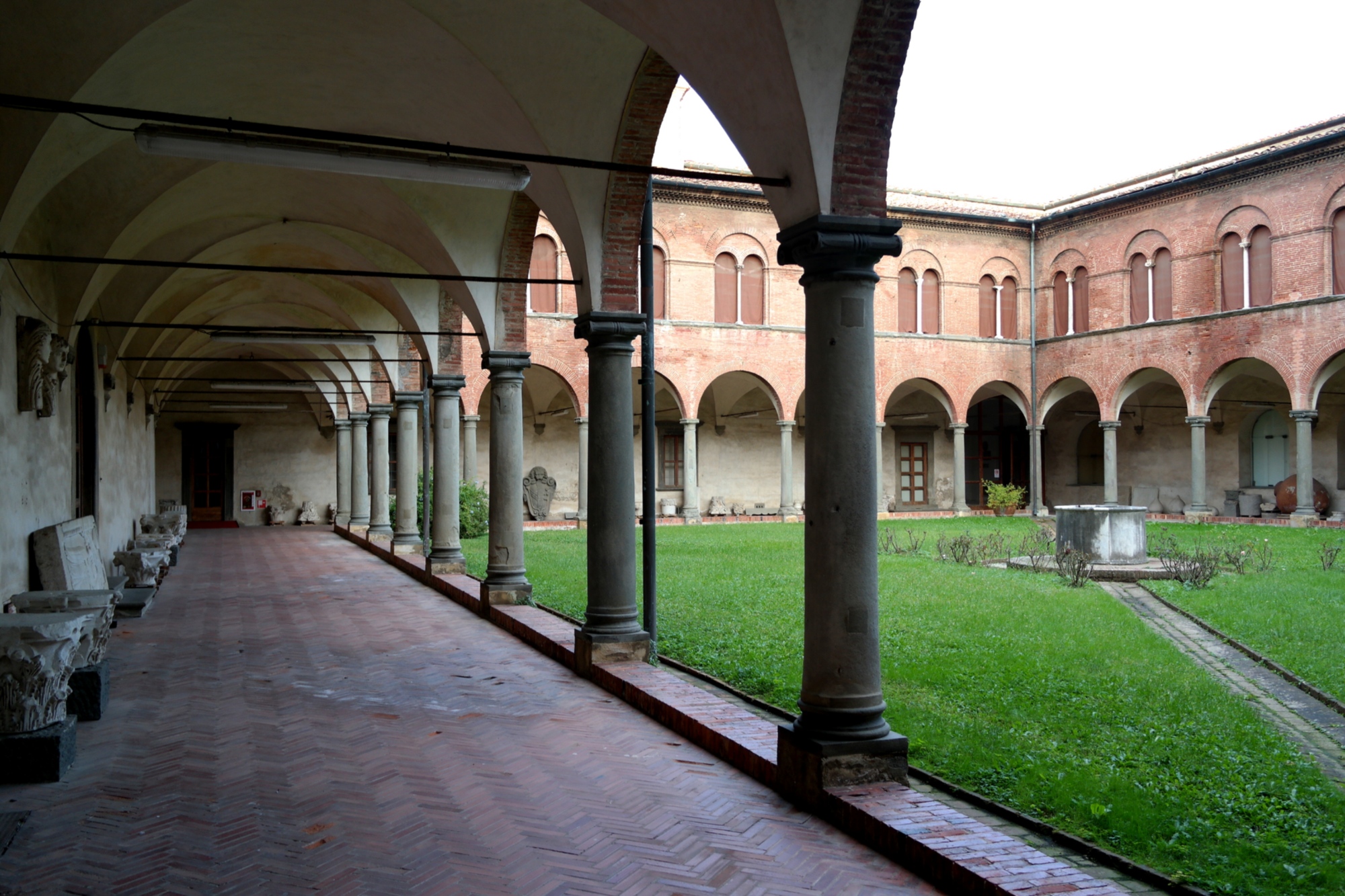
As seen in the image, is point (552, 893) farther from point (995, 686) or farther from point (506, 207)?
point (506, 207)

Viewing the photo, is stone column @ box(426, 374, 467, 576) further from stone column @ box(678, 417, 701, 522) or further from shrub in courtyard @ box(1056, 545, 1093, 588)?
stone column @ box(678, 417, 701, 522)

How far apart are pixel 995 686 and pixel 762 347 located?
20.2 metres

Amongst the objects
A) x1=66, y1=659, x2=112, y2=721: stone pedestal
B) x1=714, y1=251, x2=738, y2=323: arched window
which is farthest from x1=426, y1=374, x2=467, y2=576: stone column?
x1=714, y1=251, x2=738, y2=323: arched window

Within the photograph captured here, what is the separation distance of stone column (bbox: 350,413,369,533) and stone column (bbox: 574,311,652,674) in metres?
14.0

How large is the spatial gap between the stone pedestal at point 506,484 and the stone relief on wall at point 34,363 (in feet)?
11.9

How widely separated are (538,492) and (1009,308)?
1434 cm

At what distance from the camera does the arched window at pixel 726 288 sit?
83.6 ft

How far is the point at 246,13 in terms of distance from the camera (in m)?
6.25

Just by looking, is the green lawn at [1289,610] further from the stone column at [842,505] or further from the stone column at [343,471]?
the stone column at [343,471]

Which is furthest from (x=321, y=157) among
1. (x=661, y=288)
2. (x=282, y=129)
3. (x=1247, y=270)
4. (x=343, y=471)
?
(x=1247, y=270)

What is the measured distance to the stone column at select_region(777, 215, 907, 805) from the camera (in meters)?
4.15

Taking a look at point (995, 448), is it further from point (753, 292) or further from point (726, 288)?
point (726, 288)

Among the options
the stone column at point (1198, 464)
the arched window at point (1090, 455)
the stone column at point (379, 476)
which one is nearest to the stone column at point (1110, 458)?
the stone column at point (1198, 464)

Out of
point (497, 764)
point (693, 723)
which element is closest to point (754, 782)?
point (693, 723)
